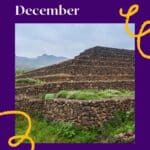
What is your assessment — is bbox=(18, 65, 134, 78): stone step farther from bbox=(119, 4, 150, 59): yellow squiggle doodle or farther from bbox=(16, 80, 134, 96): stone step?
bbox=(119, 4, 150, 59): yellow squiggle doodle

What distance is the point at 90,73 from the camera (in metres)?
31.2

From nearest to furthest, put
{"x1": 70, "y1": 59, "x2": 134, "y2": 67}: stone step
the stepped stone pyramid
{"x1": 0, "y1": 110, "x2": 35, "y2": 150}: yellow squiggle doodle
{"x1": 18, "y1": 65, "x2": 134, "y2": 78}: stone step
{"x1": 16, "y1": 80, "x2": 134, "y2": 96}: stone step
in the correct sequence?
{"x1": 0, "y1": 110, "x2": 35, "y2": 150}: yellow squiggle doodle
{"x1": 16, "y1": 80, "x2": 134, "y2": 96}: stone step
the stepped stone pyramid
{"x1": 18, "y1": 65, "x2": 134, "y2": 78}: stone step
{"x1": 70, "y1": 59, "x2": 134, "y2": 67}: stone step

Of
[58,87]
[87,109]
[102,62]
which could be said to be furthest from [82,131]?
[102,62]

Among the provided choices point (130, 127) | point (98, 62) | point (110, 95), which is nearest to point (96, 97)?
point (110, 95)

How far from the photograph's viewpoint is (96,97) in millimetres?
17359

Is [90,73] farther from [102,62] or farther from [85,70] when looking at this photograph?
[102,62]

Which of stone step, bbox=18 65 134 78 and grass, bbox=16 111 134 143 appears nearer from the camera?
grass, bbox=16 111 134 143

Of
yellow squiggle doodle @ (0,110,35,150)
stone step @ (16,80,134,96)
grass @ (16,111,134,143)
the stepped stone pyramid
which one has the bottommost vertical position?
grass @ (16,111,134,143)

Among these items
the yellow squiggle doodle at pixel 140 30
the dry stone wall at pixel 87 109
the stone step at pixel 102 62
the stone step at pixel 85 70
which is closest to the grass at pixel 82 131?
the dry stone wall at pixel 87 109

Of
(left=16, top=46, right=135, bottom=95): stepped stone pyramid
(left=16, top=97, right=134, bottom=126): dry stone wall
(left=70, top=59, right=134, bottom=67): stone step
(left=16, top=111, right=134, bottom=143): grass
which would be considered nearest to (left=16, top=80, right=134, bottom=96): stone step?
(left=16, top=46, right=135, bottom=95): stepped stone pyramid

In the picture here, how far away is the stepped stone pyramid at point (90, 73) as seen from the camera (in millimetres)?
23038

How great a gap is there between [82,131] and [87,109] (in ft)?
2.25

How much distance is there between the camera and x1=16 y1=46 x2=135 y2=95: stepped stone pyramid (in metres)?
23.0

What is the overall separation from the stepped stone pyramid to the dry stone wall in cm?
459
